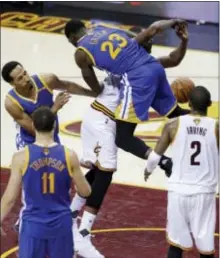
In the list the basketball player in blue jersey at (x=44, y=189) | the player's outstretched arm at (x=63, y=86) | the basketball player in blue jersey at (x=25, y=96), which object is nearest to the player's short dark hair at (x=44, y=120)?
the basketball player in blue jersey at (x=44, y=189)

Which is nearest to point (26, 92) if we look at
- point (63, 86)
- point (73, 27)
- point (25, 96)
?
point (25, 96)

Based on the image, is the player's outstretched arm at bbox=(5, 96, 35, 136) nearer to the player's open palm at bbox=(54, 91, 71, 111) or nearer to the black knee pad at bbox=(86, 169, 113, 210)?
the player's open palm at bbox=(54, 91, 71, 111)

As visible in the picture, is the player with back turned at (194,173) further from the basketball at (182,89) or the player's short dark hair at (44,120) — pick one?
the basketball at (182,89)

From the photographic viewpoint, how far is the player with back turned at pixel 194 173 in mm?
6387

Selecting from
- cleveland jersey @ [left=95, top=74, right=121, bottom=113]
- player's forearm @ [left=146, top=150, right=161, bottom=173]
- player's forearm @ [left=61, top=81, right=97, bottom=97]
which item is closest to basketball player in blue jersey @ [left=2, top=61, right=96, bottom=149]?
player's forearm @ [left=61, top=81, right=97, bottom=97]

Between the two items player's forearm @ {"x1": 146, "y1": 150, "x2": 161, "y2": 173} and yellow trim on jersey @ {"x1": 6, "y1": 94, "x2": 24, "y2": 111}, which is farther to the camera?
yellow trim on jersey @ {"x1": 6, "y1": 94, "x2": 24, "y2": 111}

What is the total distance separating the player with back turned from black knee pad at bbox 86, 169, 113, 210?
1.23 metres

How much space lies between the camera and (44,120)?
579cm

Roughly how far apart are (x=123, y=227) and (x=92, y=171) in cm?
78

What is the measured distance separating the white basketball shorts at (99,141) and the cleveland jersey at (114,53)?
0.45 m

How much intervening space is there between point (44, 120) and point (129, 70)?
198 cm

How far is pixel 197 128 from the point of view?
638cm

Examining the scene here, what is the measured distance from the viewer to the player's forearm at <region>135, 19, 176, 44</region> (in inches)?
296

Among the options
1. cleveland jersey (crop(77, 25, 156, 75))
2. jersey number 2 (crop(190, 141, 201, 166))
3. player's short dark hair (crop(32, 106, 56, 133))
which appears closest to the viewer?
player's short dark hair (crop(32, 106, 56, 133))
